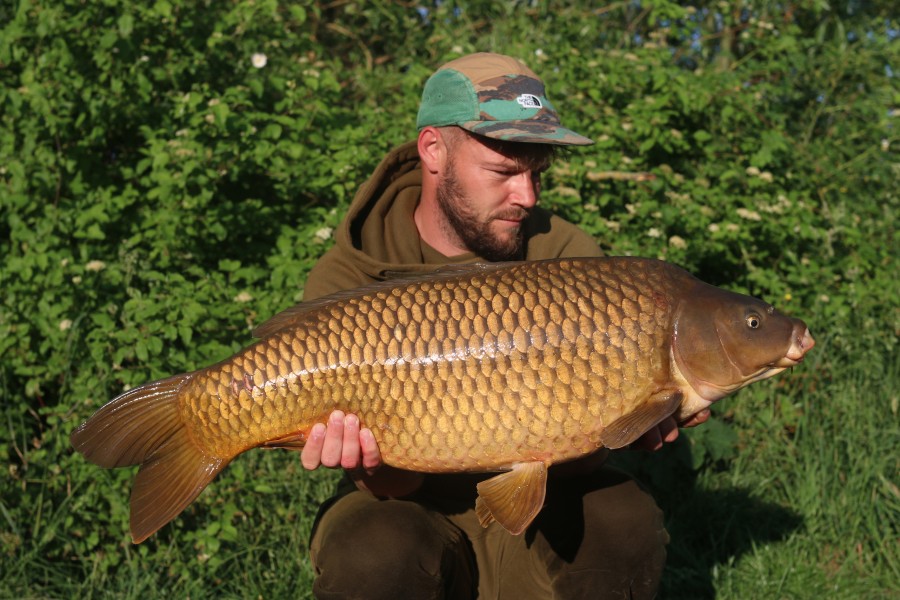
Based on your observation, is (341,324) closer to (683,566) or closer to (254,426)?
(254,426)

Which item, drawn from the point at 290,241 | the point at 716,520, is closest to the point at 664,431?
the point at 716,520

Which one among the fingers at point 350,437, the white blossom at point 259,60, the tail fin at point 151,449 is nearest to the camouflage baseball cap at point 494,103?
the fingers at point 350,437

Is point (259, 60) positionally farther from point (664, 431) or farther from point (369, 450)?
point (664, 431)

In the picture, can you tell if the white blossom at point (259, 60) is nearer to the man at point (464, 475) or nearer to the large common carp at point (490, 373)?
the man at point (464, 475)

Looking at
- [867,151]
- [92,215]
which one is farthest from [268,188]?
[867,151]

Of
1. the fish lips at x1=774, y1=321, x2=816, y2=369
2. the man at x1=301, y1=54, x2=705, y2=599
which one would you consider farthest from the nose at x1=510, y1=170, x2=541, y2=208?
the fish lips at x1=774, y1=321, x2=816, y2=369

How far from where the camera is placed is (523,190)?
6.89 feet

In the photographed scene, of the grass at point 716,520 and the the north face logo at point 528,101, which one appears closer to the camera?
the the north face logo at point 528,101

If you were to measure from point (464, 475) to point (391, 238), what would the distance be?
55 centimetres

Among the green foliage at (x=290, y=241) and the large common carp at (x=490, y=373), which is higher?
the large common carp at (x=490, y=373)

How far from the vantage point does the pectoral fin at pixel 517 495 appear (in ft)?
5.34

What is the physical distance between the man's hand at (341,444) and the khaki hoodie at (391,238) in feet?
1.45

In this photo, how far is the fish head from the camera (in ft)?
5.41

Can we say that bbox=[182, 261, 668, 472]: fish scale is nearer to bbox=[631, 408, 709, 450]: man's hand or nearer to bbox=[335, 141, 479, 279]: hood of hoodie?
bbox=[631, 408, 709, 450]: man's hand
